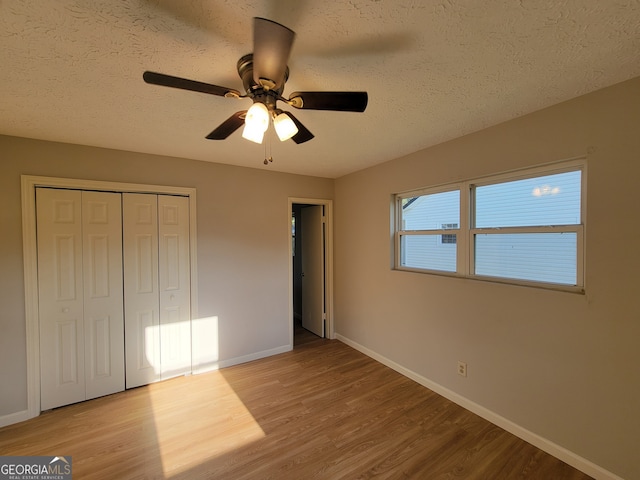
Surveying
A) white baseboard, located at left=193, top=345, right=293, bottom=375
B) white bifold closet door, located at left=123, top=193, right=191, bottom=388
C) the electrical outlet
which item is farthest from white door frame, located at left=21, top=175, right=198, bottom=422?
the electrical outlet

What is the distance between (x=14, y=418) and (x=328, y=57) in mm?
3634

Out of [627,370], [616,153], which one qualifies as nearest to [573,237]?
[616,153]

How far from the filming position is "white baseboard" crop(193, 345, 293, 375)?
2988 millimetres

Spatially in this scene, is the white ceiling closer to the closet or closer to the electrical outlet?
the closet

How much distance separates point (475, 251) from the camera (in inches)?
92.0

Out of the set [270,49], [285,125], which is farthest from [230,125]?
[270,49]

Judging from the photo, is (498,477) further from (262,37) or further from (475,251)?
(262,37)

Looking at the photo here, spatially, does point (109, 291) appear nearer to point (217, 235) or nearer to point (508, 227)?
point (217, 235)

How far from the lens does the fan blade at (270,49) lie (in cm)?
90

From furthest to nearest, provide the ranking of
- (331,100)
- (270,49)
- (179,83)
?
(331,100) < (179,83) < (270,49)

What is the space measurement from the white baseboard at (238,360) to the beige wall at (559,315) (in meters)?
1.58

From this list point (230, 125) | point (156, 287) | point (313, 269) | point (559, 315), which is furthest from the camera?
point (313, 269)

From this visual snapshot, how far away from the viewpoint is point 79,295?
7.98 ft

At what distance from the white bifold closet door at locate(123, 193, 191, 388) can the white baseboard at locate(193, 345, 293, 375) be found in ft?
0.46
